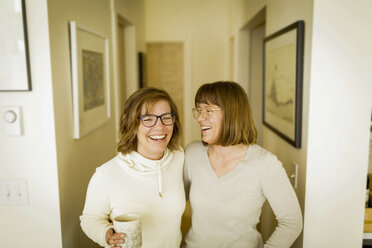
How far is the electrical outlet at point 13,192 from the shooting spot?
1.44 metres

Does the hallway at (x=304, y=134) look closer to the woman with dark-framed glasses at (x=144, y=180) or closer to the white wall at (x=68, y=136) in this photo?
the white wall at (x=68, y=136)

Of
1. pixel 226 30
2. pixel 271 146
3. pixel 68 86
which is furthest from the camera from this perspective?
pixel 226 30

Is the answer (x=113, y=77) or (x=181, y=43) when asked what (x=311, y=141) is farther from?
(x=181, y=43)

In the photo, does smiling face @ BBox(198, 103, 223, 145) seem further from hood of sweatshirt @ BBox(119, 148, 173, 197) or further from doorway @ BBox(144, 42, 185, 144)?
doorway @ BBox(144, 42, 185, 144)

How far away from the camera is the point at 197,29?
5270 mm

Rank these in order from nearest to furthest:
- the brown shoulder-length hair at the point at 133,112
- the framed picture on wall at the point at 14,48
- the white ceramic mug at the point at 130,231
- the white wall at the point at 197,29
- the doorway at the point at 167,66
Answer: the white ceramic mug at the point at 130,231
the framed picture on wall at the point at 14,48
the brown shoulder-length hair at the point at 133,112
the white wall at the point at 197,29
the doorway at the point at 167,66

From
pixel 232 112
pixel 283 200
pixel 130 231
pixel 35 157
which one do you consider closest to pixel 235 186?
pixel 283 200

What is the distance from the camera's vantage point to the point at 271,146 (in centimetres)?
237

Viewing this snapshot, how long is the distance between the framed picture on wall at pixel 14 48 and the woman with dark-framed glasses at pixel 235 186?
2.57 feet

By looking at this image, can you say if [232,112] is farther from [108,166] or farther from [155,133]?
[108,166]

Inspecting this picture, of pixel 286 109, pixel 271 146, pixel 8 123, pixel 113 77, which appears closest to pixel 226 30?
pixel 113 77

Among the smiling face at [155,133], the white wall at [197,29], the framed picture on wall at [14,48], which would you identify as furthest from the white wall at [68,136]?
the white wall at [197,29]

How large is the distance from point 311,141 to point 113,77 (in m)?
1.89

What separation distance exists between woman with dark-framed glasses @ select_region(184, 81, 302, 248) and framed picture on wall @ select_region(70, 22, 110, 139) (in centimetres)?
70
